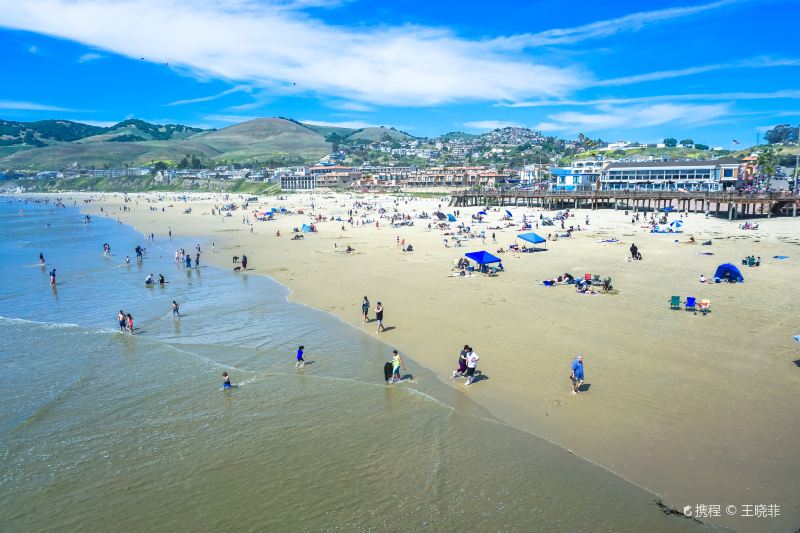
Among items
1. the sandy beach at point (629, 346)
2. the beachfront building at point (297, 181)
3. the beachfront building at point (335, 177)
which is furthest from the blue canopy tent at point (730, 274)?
the beachfront building at point (297, 181)

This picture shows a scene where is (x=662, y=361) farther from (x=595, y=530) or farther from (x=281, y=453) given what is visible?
(x=281, y=453)

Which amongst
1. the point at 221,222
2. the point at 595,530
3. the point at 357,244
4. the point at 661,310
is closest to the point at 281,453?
the point at 595,530

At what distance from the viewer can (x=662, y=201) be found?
65.4 metres

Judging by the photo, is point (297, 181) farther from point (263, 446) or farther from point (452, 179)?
point (263, 446)

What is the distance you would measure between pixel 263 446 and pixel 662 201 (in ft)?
226

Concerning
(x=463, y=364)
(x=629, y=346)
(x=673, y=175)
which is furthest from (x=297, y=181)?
(x=463, y=364)

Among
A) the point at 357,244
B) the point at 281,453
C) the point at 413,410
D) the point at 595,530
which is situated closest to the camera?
the point at 595,530

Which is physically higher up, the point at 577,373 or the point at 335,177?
Answer: the point at 335,177

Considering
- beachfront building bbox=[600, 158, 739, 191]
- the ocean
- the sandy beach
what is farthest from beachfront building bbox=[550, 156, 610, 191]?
the ocean

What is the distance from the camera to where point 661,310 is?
685 inches

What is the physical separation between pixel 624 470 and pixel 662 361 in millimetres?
5528

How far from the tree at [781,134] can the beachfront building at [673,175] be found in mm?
127451

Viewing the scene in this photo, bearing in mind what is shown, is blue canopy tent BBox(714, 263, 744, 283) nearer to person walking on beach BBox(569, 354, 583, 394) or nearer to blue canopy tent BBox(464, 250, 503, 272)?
blue canopy tent BBox(464, 250, 503, 272)

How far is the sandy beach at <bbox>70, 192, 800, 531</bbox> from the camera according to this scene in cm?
843
